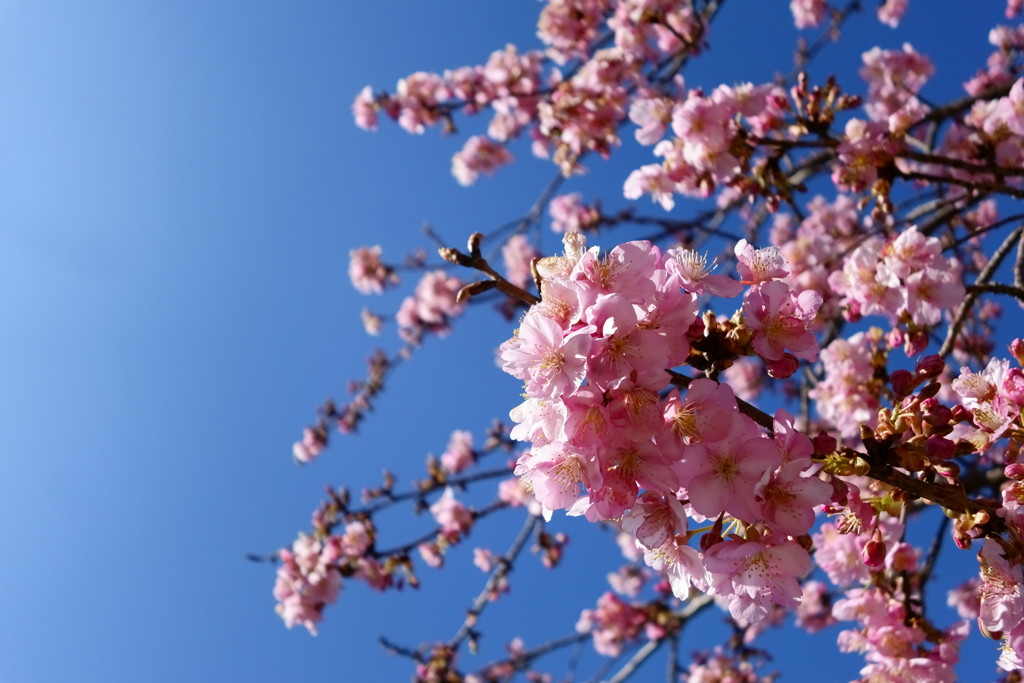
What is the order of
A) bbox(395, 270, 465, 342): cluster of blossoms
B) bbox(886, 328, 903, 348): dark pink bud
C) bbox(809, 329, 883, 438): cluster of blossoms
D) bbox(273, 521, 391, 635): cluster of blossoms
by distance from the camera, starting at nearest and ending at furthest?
1. bbox(886, 328, 903, 348): dark pink bud
2. bbox(809, 329, 883, 438): cluster of blossoms
3. bbox(273, 521, 391, 635): cluster of blossoms
4. bbox(395, 270, 465, 342): cluster of blossoms

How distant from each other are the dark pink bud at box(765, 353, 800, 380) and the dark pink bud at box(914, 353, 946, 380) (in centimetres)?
31

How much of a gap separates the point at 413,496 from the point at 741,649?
10.7 ft

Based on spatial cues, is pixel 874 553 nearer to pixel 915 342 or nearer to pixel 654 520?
pixel 654 520

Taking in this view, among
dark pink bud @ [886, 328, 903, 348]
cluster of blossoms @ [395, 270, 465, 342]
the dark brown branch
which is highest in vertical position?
cluster of blossoms @ [395, 270, 465, 342]

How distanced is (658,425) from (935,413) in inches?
23.2

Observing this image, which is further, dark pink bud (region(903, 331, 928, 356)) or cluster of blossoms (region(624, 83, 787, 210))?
cluster of blossoms (region(624, 83, 787, 210))

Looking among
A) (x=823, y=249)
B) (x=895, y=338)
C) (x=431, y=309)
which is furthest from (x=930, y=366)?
(x=431, y=309)

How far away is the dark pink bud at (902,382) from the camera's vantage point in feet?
5.33

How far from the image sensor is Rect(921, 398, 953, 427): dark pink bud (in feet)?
4.64

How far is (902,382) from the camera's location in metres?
1.63

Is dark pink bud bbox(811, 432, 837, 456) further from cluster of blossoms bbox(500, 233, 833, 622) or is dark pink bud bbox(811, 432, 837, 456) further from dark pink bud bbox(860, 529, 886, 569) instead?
dark pink bud bbox(860, 529, 886, 569)

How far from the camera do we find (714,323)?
5.17ft

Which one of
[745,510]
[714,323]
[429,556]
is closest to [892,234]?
[714,323]

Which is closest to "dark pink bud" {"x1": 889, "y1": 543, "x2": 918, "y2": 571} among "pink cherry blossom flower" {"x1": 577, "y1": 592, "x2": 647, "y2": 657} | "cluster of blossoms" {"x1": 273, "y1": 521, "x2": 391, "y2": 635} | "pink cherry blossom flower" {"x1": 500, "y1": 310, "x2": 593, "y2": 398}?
"pink cherry blossom flower" {"x1": 500, "y1": 310, "x2": 593, "y2": 398}
